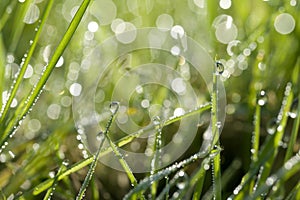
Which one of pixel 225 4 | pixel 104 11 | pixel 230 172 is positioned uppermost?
pixel 104 11

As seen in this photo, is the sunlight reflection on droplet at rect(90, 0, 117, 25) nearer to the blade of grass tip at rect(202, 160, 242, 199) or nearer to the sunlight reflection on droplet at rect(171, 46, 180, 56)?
the sunlight reflection on droplet at rect(171, 46, 180, 56)

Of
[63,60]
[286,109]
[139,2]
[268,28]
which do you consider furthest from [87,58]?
[286,109]

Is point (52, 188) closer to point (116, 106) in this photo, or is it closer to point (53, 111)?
point (116, 106)

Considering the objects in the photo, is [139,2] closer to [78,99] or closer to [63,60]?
[63,60]

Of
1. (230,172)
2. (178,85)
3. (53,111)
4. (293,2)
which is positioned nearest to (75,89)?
(53,111)

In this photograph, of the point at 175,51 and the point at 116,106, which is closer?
the point at 116,106

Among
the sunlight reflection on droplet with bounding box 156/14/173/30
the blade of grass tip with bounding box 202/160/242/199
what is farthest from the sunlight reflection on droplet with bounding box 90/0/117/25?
the blade of grass tip with bounding box 202/160/242/199

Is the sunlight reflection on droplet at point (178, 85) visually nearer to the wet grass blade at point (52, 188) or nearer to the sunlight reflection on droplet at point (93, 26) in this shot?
the sunlight reflection on droplet at point (93, 26)
